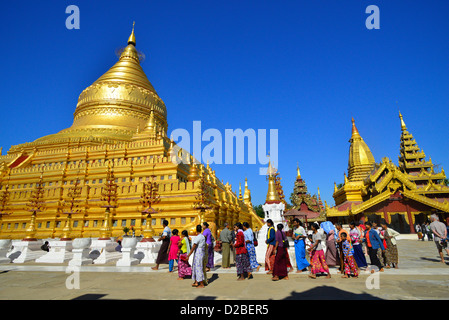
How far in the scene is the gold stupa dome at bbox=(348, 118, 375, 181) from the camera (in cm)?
3594

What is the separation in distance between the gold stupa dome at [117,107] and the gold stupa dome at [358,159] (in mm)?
28564

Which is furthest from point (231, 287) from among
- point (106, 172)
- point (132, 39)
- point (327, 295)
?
point (132, 39)

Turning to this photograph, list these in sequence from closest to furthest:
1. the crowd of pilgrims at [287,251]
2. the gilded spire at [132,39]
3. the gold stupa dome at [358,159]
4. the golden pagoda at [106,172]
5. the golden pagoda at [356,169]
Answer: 1. the crowd of pilgrims at [287,251]
2. the golden pagoda at [106,172]
3. the golden pagoda at [356,169]
4. the gold stupa dome at [358,159]
5. the gilded spire at [132,39]

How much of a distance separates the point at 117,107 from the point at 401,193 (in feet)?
119

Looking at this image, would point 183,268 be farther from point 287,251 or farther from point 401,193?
point 401,193

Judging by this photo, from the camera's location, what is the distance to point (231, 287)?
6297 mm

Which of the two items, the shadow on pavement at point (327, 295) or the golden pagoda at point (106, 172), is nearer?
the shadow on pavement at point (327, 295)

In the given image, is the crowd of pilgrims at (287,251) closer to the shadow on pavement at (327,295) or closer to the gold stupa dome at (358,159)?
the shadow on pavement at (327,295)

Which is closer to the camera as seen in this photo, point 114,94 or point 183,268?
point 183,268

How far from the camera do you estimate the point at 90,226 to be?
20172 millimetres

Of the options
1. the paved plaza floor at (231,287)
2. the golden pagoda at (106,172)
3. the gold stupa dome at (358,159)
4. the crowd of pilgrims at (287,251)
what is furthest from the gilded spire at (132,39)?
the paved plaza floor at (231,287)

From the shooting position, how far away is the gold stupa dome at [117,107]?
2995 cm

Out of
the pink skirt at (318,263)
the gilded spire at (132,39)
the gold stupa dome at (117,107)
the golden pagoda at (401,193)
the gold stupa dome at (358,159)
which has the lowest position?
the pink skirt at (318,263)
